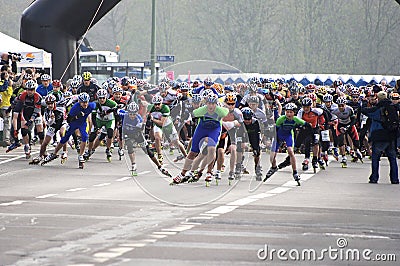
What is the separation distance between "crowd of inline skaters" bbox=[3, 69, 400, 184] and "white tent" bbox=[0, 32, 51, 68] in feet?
2.79

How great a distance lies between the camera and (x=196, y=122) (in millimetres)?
20312

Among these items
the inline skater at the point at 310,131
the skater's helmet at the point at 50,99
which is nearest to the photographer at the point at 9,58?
the skater's helmet at the point at 50,99

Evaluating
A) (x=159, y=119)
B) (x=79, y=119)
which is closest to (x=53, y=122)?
(x=79, y=119)

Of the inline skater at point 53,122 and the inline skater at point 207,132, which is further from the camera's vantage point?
the inline skater at point 53,122

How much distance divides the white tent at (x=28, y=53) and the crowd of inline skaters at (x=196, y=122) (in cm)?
85

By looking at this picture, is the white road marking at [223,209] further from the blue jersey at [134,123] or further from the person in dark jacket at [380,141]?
the person in dark jacket at [380,141]

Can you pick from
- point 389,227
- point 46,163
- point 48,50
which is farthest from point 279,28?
point 389,227

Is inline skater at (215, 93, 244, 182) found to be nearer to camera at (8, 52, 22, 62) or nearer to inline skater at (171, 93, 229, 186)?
inline skater at (171, 93, 229, 186)

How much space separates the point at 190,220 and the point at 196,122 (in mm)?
6525

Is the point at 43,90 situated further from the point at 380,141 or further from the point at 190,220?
the point at 190,220

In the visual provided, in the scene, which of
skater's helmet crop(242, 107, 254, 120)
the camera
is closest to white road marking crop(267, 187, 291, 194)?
skater's helmet crop(242, 107, 254, 120)

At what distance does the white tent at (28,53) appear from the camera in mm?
28578

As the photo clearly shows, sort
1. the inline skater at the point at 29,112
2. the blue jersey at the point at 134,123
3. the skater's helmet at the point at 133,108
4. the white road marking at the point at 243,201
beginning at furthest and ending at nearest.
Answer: the inline skater at the point at 29,112 → the skater's helmet at the point at 133,108 → the blue jersey at the point at 134,123 → the white road marking at the point at 243,201

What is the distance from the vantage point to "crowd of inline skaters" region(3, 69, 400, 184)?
20.1 meters
